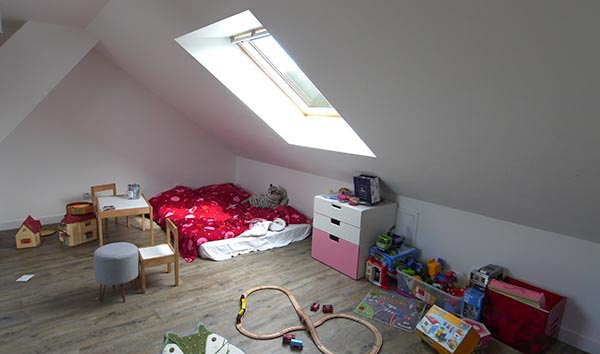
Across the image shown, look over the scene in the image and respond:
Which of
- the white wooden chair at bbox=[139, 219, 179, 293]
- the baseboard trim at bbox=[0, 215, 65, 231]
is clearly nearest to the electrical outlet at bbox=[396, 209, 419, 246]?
the white wooden chair at bbox=[139, 219, 179, 293]

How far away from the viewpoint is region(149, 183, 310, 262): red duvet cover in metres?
3.52

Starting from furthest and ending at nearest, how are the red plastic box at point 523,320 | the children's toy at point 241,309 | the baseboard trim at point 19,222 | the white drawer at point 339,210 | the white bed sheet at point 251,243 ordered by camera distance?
the baseboard trim at point 19,222, the white bed sheet at point 251,243, the white drawer at point 339,210, the children's toy at point 241,309, the red plastic box at point 523,320

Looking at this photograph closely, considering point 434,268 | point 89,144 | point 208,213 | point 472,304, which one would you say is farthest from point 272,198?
point 472,304

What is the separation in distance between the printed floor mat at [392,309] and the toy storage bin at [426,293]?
0.19 feet

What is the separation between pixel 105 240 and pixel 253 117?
6.98 ft

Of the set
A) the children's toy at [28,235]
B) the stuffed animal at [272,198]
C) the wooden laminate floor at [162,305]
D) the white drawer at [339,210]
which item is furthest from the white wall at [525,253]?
the children's toy at [28,235]

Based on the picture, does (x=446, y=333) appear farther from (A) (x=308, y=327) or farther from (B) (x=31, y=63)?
(B) (x=31, y=63)

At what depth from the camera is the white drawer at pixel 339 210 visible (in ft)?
9.93

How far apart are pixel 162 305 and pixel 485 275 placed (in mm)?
2378

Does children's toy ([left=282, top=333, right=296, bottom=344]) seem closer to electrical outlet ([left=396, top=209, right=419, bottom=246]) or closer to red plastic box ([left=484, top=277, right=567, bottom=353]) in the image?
red plastic box ([left=484, top=277, right=567, bottom=353])

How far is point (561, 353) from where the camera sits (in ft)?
7.29

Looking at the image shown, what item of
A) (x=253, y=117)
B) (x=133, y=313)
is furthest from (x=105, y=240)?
(x=253, y=117)

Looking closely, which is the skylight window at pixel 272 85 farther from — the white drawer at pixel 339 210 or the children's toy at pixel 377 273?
the children's toy at pixel 377 273

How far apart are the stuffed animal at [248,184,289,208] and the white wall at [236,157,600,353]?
69.1 inches
